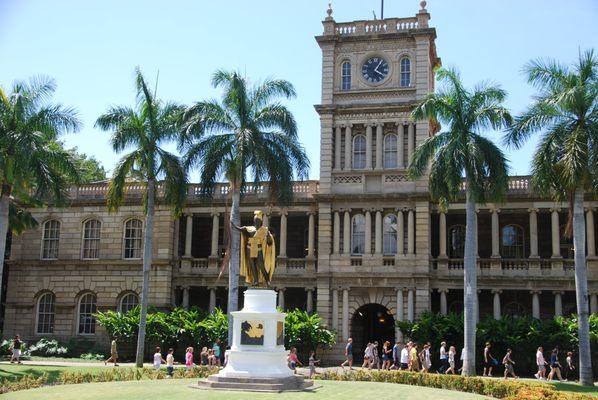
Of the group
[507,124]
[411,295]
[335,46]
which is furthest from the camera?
[335,46]

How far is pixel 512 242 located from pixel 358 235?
8.86m

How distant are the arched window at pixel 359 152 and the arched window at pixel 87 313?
53.2ft

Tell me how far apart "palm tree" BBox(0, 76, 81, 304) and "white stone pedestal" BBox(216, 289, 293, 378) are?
13473 millimetres

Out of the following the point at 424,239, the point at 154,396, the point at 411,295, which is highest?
the point at 424,239

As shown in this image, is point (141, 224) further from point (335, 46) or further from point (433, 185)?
point (433, 185)

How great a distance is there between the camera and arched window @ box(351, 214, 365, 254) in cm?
3991

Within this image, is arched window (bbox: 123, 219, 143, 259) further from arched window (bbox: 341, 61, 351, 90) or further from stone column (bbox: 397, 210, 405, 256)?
stone column (bbox: 397, 210, 405, 256)

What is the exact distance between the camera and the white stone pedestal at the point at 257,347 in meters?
21.9

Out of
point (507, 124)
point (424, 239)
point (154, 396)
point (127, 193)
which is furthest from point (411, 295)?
point (154, 396)

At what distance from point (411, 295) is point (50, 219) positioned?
68.4ft

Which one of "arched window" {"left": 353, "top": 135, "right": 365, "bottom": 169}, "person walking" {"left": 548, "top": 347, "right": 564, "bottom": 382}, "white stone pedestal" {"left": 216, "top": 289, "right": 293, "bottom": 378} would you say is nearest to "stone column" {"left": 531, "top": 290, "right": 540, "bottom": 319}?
"person walking" {"left": 548, "top": 347, "right": 564, "bottom": 382}

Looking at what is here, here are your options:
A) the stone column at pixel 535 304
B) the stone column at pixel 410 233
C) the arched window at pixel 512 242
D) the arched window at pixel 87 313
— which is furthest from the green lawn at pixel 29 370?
the arched window at pixel 512 242

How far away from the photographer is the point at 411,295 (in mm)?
38250

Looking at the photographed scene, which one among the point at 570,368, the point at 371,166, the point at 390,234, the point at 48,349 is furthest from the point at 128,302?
the point at 570,368
